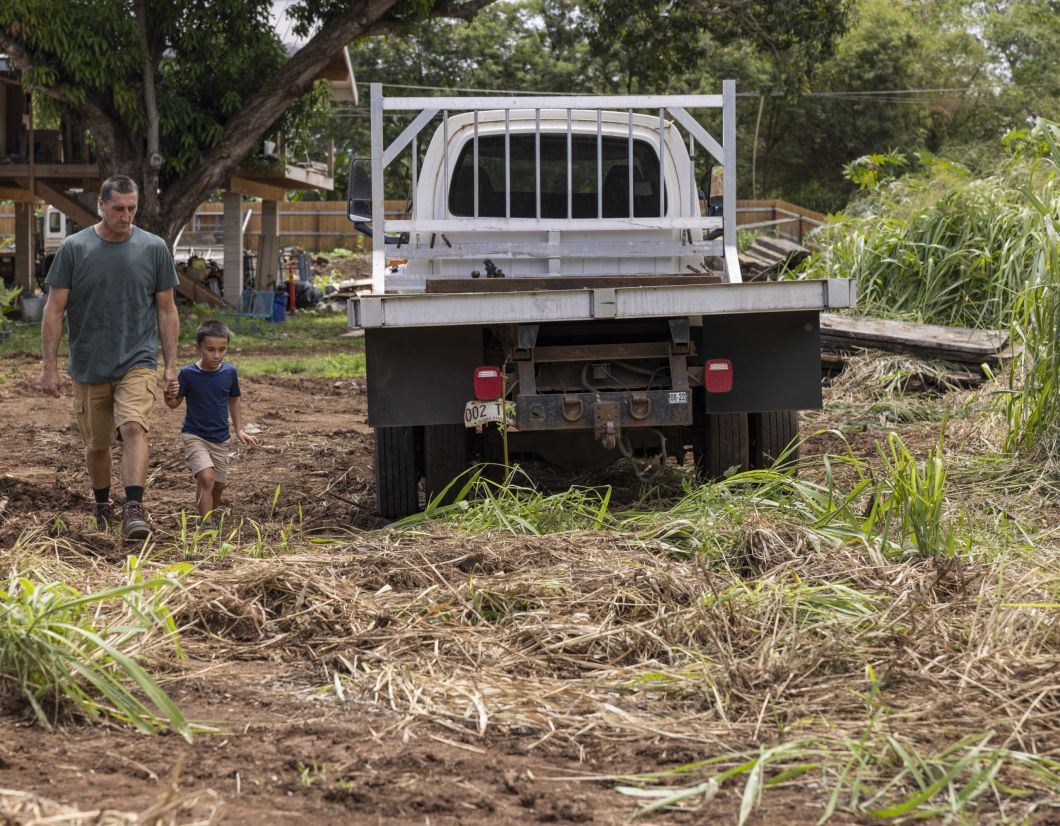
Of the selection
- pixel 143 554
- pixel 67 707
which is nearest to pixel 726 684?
pixel 67 707

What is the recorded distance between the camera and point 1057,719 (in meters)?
3.31

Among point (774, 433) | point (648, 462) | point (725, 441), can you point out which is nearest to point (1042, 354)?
point (774, 433)

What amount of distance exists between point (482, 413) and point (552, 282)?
1267 millimetres

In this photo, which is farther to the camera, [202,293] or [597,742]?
[202,293]

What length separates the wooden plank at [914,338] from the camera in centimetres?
948

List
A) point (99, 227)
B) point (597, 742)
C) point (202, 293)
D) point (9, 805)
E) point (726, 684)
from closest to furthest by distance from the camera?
point (9, 805), point (597, 742), point (726, 684), point (99, 227), point (202, 293)

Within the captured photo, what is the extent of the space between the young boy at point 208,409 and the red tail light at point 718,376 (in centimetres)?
203

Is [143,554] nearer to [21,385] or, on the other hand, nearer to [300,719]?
[300,719]

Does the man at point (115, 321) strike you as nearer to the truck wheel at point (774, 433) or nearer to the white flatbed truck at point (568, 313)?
the white flatbed truck at point (568, 313)

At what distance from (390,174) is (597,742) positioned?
37.7 meters

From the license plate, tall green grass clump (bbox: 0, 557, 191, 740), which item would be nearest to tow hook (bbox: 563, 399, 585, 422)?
the license plate

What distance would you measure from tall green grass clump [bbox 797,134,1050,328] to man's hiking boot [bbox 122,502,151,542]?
21.3ft

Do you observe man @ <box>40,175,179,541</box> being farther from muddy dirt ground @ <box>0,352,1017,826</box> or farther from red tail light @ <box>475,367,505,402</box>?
muddy dirt ground @ <box>0,352,1017,826</box>

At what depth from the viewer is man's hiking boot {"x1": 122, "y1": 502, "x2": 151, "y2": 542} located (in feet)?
18.1
